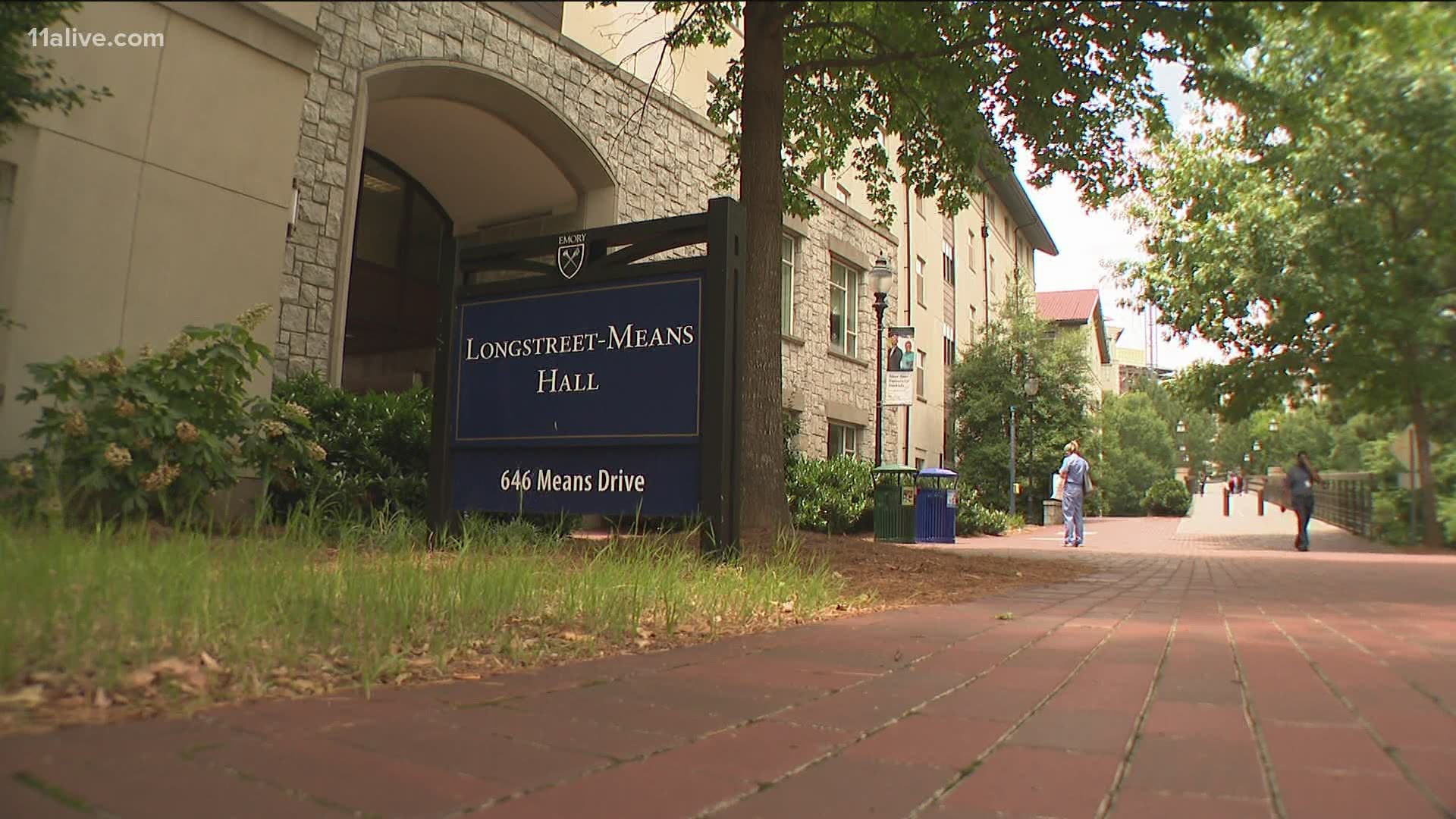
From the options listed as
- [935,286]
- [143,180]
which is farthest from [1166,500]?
[143,180]

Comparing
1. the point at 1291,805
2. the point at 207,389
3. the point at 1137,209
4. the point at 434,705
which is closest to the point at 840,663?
the point at 434,705

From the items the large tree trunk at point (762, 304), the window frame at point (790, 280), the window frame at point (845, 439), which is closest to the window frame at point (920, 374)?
the window frame at point (845, 439)

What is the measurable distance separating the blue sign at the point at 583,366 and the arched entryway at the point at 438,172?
21.4 inches

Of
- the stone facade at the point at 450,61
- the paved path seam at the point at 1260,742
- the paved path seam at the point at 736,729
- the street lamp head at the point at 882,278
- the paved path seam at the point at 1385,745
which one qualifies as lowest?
the paved path seam at the point at 736,729

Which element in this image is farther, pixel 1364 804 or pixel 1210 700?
pixel 1210 700

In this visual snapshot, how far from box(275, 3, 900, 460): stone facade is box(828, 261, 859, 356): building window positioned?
18.4 ft

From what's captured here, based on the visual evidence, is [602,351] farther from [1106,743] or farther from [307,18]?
[307,18]

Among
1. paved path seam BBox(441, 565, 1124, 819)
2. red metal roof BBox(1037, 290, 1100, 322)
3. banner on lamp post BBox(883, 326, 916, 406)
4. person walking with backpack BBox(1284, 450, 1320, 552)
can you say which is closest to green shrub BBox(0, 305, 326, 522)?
paved path seam BBox(441, 565, 1124, 819)

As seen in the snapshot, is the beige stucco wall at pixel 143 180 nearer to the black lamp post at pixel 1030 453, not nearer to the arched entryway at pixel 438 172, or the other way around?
the arched entryway at pixel 438 172

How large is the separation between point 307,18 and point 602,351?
509 cm

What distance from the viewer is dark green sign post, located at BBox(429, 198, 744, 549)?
5836mm

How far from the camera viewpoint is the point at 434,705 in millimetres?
2248

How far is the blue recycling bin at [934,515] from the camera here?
15.1 metres

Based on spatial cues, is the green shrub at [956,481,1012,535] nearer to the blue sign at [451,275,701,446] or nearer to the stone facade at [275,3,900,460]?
the stone facade at [275,3,900,460]
